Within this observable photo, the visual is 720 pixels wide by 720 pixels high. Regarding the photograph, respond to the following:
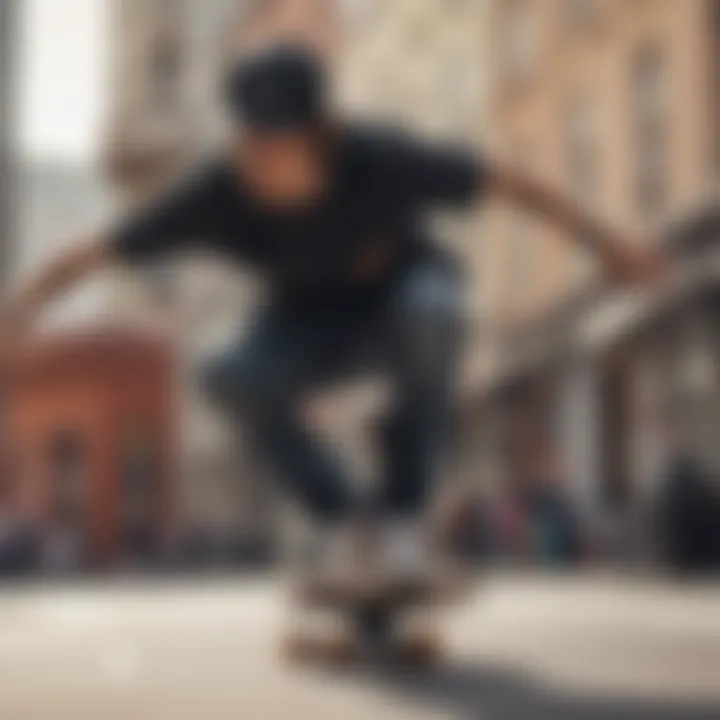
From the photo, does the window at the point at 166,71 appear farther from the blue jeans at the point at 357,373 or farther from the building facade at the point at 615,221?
the blue jeans at the point at 357,373

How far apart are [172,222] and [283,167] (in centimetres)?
11

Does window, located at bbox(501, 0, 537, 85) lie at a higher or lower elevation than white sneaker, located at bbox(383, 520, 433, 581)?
higher

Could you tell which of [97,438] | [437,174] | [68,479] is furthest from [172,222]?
[97,438]

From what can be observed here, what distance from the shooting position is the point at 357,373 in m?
1.02

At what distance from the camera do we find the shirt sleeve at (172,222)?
100 cm

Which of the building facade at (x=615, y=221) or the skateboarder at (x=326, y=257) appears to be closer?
the skateboarder at (x=326, y=257)

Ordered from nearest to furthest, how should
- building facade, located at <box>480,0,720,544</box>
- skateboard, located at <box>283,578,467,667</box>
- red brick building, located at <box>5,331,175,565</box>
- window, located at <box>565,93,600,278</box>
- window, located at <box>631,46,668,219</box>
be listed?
skateboard, located at <box>283,578,467,667</box> < building facade, located at <box>480,0,720,544</box> < window, located at <box>631,46,668,219</box> < window, located at <box>565,93,600,278</box> < red brick building, located at <box>5,331,175,565</box>

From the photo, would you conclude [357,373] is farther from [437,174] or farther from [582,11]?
[582,11]

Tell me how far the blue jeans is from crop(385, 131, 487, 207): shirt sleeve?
2.6 inches

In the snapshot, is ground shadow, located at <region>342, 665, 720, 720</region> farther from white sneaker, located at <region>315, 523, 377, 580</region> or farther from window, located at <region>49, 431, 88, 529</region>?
window, located at <region>49, 431, 88, 529</region>

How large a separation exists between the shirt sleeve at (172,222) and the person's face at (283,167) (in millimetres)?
38

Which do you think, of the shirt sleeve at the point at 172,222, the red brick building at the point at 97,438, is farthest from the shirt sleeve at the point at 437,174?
the red brick building at the point at 97,438

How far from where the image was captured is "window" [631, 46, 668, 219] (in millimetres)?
3641

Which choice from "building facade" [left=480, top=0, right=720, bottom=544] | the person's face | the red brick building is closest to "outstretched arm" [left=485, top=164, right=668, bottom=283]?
the person's face
